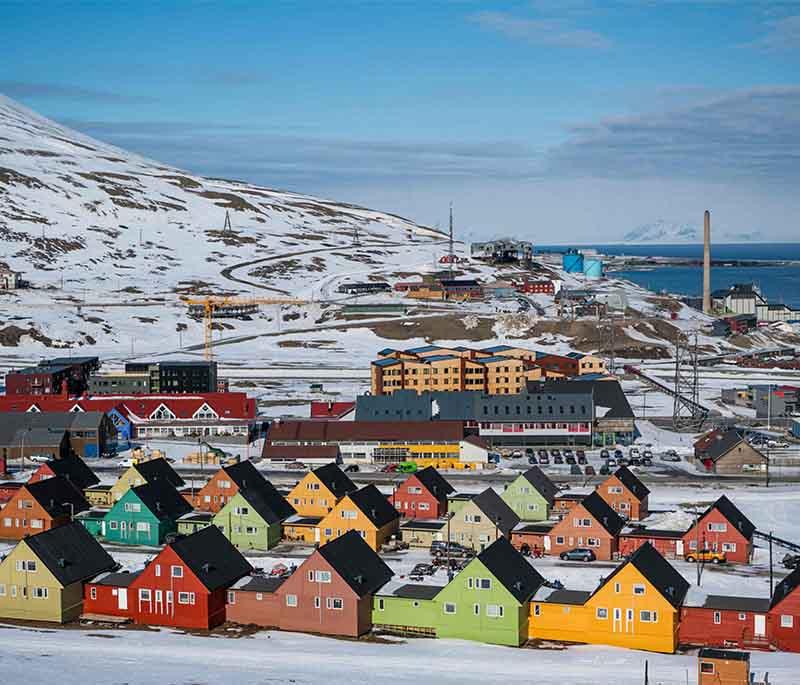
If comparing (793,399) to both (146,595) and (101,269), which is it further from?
(101,269)

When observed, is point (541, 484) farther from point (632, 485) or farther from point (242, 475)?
point (242, 475)

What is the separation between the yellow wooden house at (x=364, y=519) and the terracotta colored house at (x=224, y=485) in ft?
20.1

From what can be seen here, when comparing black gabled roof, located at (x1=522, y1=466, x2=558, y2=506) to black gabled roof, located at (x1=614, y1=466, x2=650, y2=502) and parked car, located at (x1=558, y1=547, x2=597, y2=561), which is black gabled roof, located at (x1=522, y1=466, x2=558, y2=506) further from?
parked car, located at (x1=558, y1=547, x2=597, y2=561)

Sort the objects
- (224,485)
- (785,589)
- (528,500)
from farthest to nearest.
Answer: (224,485)
(528,500)
(785,589)

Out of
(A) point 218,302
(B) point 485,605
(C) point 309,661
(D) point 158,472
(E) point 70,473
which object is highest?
(A) point 218,302

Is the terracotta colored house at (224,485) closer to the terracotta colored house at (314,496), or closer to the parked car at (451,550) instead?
the terracotta colored house at (314,496)

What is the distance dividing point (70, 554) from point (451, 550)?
52.9ft

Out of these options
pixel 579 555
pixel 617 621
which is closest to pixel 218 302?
pixel 579 555

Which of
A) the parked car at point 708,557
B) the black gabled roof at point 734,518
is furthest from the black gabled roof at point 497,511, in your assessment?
the black gabled roof at point 734,518

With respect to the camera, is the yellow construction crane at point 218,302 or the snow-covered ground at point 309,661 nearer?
the snow-covered ground at point 309,661

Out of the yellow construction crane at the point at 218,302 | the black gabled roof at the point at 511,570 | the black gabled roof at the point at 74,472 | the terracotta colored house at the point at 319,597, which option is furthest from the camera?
the yellow construction crane at the point at 218,302

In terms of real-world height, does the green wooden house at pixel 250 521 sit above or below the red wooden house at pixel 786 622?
above

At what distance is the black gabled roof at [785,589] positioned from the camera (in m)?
35.5

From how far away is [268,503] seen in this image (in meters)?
50.4
